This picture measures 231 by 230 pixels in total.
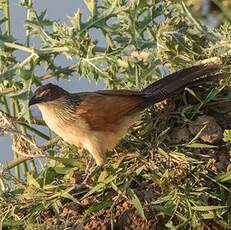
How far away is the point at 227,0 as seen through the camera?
14.4 feet

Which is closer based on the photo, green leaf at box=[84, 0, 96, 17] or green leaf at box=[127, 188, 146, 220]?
green leaf at box=[127, 188, 146, 220]

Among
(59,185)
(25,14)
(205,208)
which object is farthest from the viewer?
(25,14)

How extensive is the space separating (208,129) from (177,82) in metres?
0.23

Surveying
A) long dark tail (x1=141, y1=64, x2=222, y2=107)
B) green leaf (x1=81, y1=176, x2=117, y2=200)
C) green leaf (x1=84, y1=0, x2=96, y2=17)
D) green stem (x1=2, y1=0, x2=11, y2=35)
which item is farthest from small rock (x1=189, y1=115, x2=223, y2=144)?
green stem (x1=2, y1=0, x2=11, y2=35)

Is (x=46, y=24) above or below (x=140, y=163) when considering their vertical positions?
above

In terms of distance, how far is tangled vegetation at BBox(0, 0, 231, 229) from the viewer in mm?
2908

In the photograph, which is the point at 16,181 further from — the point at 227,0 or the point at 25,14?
the point at 227,0

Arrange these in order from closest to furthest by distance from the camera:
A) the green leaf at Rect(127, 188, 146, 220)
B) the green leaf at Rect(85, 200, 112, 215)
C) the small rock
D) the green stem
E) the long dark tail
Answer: the green leaf at Rect(127, 188, 146, 220)
the green leaf at Rect(85, 200, 112, 215)
the small rock
the long dark tail
the green stem

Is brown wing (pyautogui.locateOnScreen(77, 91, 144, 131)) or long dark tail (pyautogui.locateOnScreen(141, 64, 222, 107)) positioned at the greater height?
brown wing (pyautogui.locateOnScreen(77, 91, 144, 131))

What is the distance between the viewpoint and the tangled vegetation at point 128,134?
2.91m

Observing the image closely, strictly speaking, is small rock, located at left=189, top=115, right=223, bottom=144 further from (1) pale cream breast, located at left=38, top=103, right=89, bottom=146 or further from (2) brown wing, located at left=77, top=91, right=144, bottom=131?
(1) pale cream breast, located at left=38, top=103, right=89, bottom=146

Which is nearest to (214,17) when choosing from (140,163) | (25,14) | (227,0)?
(227,0)

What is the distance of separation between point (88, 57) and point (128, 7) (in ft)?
0.79

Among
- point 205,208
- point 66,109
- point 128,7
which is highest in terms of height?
point 128,7
